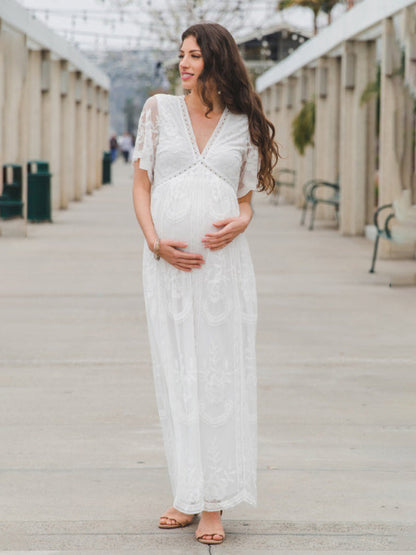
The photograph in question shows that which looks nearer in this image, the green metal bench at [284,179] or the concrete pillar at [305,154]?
the concrete pillar at [305,154]

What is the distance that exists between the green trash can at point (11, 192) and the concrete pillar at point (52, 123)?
537 centimetres

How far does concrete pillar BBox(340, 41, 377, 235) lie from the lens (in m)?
18.5

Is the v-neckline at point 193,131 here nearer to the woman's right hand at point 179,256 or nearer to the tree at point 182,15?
the woman's right hand at point 179,256

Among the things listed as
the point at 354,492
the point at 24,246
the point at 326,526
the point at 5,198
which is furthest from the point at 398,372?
the point at 5,198

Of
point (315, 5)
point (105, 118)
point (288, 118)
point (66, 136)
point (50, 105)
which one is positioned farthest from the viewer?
point (315, 5)

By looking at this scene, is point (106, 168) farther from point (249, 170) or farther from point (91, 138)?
point (249, 170)

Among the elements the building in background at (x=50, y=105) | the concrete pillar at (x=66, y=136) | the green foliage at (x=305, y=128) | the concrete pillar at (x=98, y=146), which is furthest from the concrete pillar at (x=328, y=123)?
the concrete pillar at (x=98, y=146)

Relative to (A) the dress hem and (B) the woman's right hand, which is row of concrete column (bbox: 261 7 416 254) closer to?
(B) the woman's right hand

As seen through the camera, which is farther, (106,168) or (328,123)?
(106,168)

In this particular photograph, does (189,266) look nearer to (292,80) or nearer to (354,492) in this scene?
(354,492)

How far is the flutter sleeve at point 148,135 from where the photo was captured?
423 centimetres

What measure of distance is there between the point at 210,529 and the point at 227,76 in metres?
1.55

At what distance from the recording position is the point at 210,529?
13.8 feet

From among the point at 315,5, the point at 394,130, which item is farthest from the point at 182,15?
the point at 394,130
